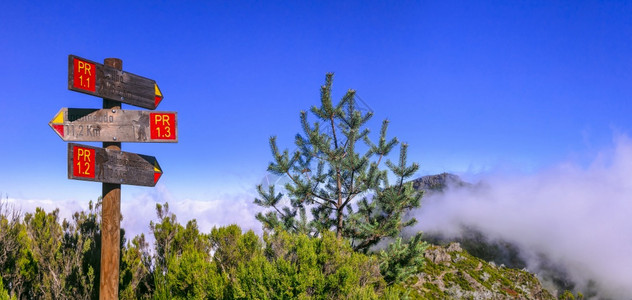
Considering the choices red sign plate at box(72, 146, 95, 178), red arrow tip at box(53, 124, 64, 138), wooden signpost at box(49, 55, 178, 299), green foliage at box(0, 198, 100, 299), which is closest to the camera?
red sign plate at box(72, 146, 95, 178)

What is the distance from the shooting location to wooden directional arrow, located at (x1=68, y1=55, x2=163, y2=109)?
207 inches

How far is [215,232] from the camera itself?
10156mm

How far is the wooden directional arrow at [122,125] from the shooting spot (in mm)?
5494

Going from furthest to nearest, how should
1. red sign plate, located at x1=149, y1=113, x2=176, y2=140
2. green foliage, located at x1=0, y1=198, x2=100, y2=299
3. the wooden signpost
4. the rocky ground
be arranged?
1. the rocky ground
2. green foliage, located at x1=0, y1=198, x2=100, y2=299
3. red sign plate, located at x1=149, y1=113, x2=176, y2=140
4. the wooden signpost

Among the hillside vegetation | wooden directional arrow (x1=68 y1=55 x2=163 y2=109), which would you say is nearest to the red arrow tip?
wooden directional arrow (x1=68 y1=55 x2=163 y2=109)

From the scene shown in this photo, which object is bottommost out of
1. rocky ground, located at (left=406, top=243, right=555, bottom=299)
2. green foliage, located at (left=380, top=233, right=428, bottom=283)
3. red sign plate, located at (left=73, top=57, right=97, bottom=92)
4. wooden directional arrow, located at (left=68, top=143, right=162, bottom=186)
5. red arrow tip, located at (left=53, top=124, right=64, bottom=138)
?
rocky ground, located at (left=406, top=243, right=555, bottom=299)

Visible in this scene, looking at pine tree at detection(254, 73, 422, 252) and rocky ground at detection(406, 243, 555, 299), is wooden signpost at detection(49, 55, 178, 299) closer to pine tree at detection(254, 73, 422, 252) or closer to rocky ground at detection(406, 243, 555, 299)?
pine tree at detection(254, 73, 422, 252)

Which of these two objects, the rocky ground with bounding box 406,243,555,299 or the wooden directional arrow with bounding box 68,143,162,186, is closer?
the wooden directional arrow with bounding box 68,143,162,186

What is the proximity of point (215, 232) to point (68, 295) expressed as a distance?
10.4ft

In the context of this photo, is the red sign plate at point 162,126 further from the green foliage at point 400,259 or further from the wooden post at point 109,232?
the green foliage at point 400,259

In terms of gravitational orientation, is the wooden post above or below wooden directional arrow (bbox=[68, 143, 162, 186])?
below

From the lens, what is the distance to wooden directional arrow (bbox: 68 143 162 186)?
522 cm

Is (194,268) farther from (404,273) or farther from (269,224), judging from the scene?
(404,273)

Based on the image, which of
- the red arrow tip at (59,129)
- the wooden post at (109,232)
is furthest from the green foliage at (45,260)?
the red arrow tip at (59,129)
